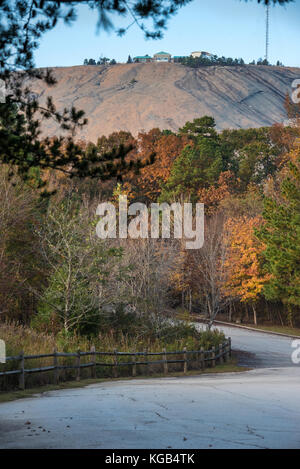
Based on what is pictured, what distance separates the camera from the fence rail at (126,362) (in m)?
17.8

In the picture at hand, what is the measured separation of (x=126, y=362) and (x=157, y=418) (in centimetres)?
1162

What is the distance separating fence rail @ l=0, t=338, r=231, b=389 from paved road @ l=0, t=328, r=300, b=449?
5.45 ft

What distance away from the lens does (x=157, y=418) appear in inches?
449

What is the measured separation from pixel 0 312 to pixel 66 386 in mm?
8222

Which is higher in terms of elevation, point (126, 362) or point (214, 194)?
point (214, 194)

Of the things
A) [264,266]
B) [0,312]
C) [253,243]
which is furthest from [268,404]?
[253,243]

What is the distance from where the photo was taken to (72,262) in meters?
25.8

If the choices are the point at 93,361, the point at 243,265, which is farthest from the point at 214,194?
the point at 93,361

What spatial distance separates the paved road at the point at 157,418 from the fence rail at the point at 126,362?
166 centimetres

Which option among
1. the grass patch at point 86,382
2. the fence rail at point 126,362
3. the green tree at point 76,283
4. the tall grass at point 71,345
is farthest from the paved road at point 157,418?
the green tree at point 76,283

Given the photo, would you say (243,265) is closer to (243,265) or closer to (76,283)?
(243,265)

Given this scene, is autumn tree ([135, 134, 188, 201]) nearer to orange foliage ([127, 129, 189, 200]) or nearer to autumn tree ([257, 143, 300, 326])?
orange foliage ([127, 129, 189, 200])

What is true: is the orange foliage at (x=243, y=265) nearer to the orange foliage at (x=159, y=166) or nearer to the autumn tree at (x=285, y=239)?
the autumn tree at (x=285, y=239)

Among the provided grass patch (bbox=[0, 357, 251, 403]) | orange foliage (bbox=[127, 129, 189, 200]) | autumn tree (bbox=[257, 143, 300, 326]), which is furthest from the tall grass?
orange foliage (bbox=[127, 129, 189, 200])
